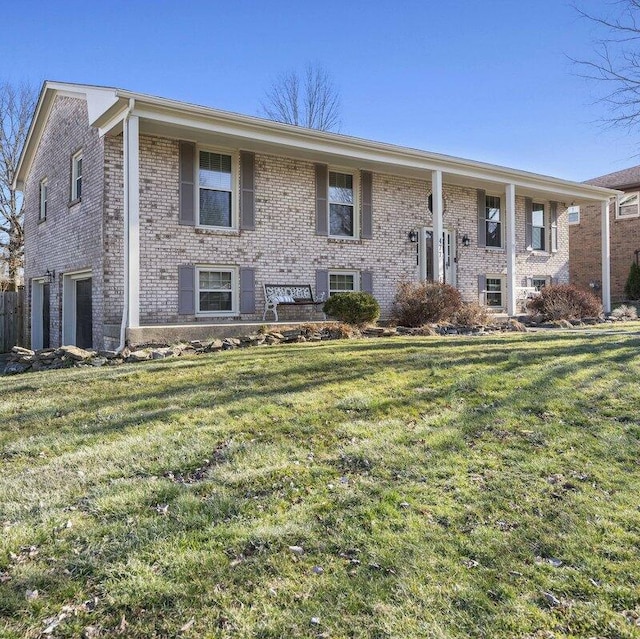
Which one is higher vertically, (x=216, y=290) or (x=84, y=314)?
(x=216, y=290)

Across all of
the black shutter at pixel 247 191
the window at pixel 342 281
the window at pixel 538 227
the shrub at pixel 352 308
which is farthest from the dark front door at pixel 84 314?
the window at pixel 538 227

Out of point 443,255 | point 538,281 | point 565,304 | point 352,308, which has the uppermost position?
point 443,255

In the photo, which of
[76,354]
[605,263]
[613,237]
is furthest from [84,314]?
[613,237]

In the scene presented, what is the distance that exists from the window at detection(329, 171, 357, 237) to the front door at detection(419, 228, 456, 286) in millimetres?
1989

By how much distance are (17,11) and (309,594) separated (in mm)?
12848

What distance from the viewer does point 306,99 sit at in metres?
26.0

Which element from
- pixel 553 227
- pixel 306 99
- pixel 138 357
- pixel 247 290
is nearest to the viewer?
pixel 138 357

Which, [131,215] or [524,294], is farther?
[524,294]

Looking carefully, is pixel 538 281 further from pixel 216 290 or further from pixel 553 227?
pixel 216 290

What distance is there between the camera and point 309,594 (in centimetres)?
230

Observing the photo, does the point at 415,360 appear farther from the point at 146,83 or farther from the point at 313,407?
the point at 146,83

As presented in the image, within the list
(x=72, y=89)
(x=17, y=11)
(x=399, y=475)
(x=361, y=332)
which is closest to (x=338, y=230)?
(x=361, y=332)

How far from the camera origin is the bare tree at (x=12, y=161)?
78.4 feet

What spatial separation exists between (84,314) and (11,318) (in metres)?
Result: 5.23
